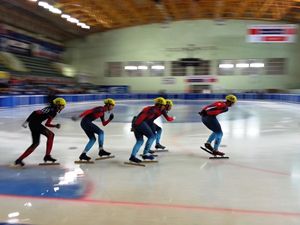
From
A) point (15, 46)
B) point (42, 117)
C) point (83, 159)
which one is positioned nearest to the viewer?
point (42, 117)

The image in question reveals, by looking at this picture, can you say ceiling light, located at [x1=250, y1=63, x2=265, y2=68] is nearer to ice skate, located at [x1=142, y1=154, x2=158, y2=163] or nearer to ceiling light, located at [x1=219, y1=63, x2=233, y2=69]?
ceiling light, located at [x1=219, y1=63, x2=233, y2=69]

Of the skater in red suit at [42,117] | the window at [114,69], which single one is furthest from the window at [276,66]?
the skater in red suit at [42,117]

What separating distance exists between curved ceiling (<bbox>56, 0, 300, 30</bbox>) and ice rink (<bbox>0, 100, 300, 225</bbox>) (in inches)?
918

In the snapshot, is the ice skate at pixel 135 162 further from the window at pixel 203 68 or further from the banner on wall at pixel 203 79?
the window at pixel 203 68

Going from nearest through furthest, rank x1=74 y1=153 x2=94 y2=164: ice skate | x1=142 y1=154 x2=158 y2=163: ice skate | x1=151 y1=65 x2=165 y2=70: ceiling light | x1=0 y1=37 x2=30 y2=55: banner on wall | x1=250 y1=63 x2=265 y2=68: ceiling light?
1. x1=74 y1=153 x2=94 y2=164: ice skate
2. x1=142 y1=154 x2=158 y2=163: ice skate
3. x1=0 y1=37 x2=30 y2=55: banner on wall
4. x1=250 y1=63 x2=265 y2=68: ceiling light
5. x1=151 y1=65 x2=165 y2=70: ceiling light

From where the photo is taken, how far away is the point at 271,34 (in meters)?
18.8

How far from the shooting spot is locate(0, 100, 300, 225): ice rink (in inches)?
132

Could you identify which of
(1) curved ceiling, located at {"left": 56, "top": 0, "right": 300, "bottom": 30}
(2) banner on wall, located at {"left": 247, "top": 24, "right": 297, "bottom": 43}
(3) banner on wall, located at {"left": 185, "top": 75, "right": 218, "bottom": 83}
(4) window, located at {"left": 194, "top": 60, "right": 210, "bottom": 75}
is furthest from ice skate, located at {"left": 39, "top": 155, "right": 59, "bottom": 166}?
(4) window, located at {"left": 194, "top": 60, "right": 210, "bottom": 75}

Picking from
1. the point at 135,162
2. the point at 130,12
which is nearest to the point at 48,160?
the point at 135,162

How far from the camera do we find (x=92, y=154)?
6664 mm

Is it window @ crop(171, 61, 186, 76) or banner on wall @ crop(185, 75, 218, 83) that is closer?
banner on wall @ crop(185, 75, 218, 83)

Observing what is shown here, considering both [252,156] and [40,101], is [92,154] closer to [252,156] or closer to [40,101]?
[252,156]

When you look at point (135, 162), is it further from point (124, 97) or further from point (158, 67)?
point (158, 67)

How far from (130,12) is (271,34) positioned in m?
18.5
